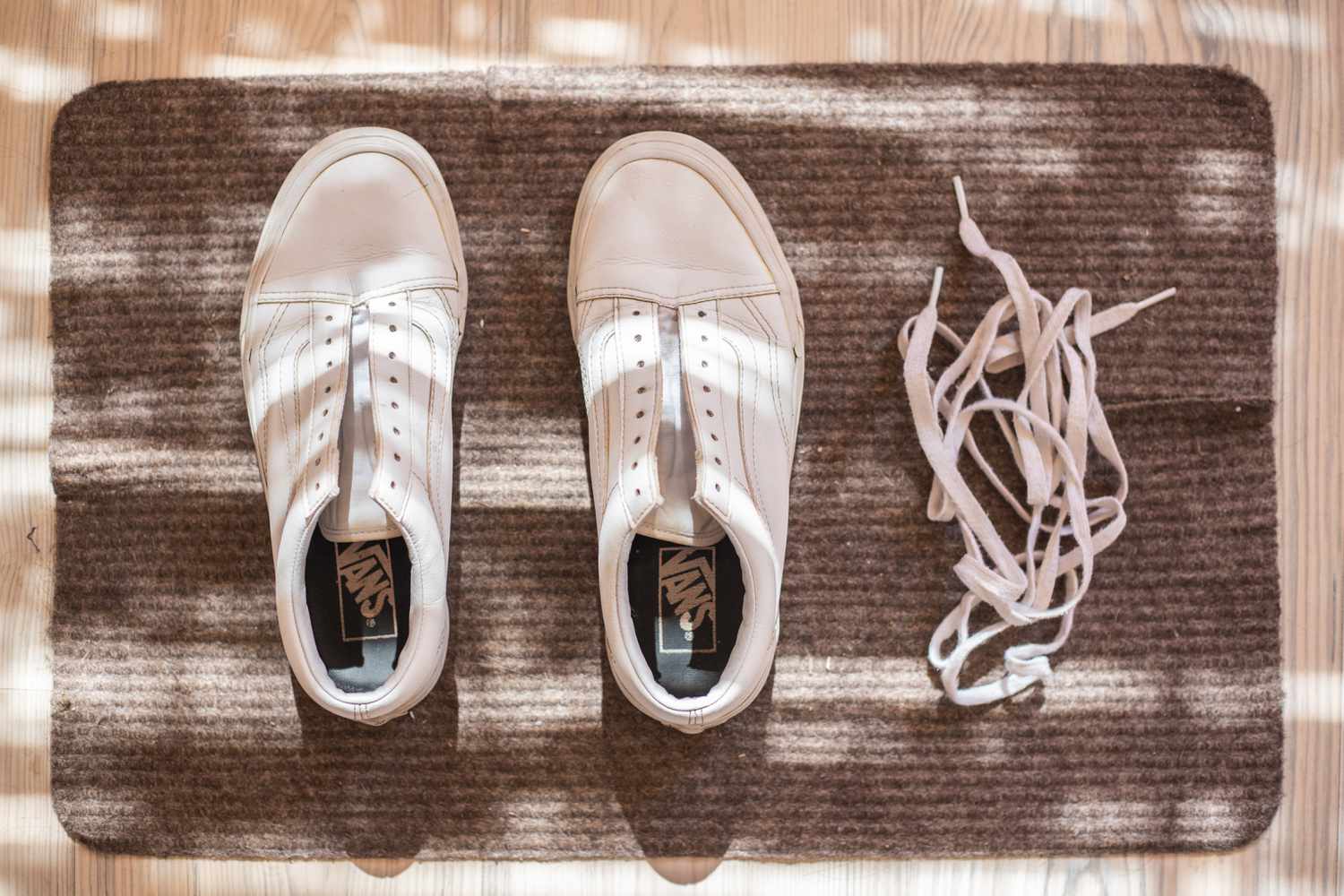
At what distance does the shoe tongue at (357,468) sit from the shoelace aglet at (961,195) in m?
0.56

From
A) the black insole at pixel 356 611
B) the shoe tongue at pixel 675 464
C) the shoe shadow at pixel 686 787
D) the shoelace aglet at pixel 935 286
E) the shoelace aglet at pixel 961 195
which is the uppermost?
the shoelace aglet at pixel 961 195

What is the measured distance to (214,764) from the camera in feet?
2.72

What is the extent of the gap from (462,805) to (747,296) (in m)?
0.54

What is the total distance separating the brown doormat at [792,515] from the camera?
0.82 m

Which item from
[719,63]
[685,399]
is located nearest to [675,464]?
[685,399]

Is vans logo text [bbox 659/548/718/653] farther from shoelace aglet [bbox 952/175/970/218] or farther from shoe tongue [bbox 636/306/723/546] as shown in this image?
shoelace aglet [bbox 952/175/970/218]

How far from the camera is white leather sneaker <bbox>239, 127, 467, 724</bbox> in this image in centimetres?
74

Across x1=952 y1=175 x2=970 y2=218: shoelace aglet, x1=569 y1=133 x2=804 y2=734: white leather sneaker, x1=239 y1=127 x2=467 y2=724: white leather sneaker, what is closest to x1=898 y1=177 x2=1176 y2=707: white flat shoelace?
x1=952 y1=175 x2=970 y2=218: shoelace aglet

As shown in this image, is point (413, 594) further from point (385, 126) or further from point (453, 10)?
point (453, 10)

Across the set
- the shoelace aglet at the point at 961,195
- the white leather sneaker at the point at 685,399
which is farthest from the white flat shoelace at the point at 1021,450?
the white leather sneaker at the point at 685,399

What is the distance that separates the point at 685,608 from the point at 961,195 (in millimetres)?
460

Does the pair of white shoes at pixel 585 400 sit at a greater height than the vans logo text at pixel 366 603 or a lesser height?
greater

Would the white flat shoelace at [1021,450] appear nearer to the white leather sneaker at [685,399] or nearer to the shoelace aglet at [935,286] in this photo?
the shoelace aglet at [935,286]

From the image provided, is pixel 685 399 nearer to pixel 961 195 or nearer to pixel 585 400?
pixel 585 400
